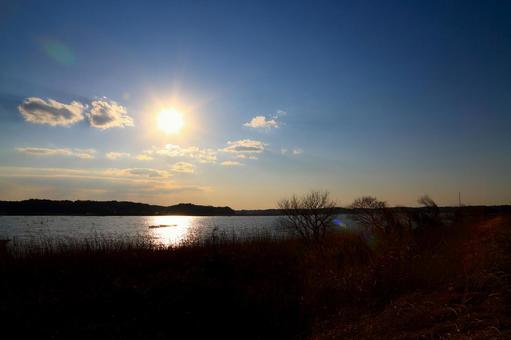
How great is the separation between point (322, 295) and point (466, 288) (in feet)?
13.2

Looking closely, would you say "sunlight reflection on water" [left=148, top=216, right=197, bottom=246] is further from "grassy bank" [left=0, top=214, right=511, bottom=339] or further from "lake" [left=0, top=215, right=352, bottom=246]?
"grassy bank" [left=0, top=214, right=511, bottom=339]

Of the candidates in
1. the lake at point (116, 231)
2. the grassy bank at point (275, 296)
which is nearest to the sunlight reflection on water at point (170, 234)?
the lake at point (116, 231)

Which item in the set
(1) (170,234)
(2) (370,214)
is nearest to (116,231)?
(1) (170,234)

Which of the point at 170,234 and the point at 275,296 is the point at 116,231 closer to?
the point at 170,234

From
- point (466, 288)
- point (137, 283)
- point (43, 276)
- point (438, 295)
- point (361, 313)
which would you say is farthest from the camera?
point (43, 276)

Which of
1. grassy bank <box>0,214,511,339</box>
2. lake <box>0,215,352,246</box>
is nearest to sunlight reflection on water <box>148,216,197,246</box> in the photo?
lake <box>0,215,352,246</box>

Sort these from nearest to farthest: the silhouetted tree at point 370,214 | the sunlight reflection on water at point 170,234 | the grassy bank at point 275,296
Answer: the grassy bank at point 275,296 < the silhouetted tree at point 370,214 < the sunlight reflection on water at point 170,234

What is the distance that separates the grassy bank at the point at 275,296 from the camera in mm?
5273

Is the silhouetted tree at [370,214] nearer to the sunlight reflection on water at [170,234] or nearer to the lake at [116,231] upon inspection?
the lake at [116,231]

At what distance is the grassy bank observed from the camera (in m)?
5.27

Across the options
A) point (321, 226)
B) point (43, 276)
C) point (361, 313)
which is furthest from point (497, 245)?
point (321, 226)

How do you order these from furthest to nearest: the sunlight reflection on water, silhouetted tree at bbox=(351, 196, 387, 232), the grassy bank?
the sunlight reflection on water < silhouetted tree at bbox=(351, 196, 387, 232) < the grassy bank

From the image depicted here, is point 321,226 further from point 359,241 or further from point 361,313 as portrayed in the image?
point 361,313

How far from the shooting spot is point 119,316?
834 cm
